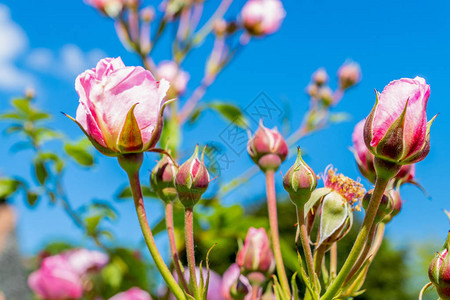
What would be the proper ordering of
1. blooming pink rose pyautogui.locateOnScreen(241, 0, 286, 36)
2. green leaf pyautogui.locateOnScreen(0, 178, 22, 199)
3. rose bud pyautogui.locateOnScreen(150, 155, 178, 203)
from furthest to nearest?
blooming pink rose pyautogui.locateOnScreen(241, 0, 286, 36) → green leaf pyautogui.locateOnScreen(0, 178, 22, 199) → rose bud pyautogui.locateOnScreen(150, 155, 178, 203)

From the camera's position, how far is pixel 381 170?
515 millimetres

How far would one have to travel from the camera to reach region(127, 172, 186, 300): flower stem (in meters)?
0.53

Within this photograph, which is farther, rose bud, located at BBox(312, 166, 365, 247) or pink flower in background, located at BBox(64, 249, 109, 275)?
pink flower in background, located at BBox(64, 249, 109, 275)

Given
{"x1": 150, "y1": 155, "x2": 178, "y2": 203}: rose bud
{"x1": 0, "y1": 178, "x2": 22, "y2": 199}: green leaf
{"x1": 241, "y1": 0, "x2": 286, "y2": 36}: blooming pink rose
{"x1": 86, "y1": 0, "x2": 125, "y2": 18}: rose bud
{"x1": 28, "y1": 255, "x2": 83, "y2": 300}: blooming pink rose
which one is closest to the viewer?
{"x1": 150, "y1": 155, "x2": 178, "y2": 203}: rose bud

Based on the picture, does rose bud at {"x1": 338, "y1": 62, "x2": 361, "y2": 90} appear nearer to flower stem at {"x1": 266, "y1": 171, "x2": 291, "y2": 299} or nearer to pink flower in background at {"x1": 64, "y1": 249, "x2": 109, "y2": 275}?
pink flower in background at {"x1": 64, "y1": 249, "x2": 109, "y2": 275}

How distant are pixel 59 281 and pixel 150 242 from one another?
56.2 inches

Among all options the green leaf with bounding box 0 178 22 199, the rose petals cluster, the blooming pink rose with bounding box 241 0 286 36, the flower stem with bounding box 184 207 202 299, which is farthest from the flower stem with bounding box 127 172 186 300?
the blooming pink rose with bounding box 241 0 286 36

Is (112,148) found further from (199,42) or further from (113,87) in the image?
(199,42)

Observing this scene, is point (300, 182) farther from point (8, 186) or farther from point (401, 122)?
point (8, 186)

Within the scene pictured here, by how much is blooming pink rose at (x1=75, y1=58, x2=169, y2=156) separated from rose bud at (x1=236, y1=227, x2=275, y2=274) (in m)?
0.23

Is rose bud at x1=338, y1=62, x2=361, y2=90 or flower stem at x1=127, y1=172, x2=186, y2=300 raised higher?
rose bud at x1=338, y1=62, x2=361, y2=90

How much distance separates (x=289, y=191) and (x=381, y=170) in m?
0.10

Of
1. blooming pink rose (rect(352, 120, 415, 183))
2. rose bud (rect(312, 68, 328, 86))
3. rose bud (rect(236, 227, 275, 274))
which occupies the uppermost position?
rose bud (rect(312, 68, 328, 86))

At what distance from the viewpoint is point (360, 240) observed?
1.67 feet
